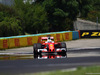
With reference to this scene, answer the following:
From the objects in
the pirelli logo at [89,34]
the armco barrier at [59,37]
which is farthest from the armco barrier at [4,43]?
the pirelli logo at [89,34]

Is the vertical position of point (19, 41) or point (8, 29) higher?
point (8, 29)

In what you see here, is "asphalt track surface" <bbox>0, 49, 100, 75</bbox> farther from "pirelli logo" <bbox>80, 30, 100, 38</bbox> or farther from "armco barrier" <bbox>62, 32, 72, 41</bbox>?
"pirelli logo" <bbox>80, 30, 100, 38</bbox>

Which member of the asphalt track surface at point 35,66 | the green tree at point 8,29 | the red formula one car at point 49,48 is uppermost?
the green tree at point 8,29

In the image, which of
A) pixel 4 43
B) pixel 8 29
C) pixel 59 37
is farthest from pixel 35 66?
pixel 8 29

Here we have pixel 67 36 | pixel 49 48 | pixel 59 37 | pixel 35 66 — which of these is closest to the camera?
pixel 35 66

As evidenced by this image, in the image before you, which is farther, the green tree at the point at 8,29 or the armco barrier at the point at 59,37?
the green tree at the point at 8,29

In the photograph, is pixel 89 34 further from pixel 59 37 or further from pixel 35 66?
pixel 35 66

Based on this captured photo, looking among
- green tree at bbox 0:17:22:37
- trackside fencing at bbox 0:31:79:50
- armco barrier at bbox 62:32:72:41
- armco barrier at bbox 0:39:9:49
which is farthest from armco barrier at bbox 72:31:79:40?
armco barrier at bbox 0:39:9:49

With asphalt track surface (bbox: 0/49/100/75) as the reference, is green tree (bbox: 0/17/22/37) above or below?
above

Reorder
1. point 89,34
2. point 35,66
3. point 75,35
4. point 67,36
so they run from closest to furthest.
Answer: point 35,66
point 67,36
point 75,35
point 89,34

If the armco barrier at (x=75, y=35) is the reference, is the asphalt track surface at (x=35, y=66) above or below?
below

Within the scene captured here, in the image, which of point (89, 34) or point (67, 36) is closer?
point (67, 36)

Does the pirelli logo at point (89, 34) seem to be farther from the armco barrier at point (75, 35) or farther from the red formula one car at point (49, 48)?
the red formula one car at point (49, 48)

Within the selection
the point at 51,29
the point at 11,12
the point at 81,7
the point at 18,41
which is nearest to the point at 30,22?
the point at 11,12
